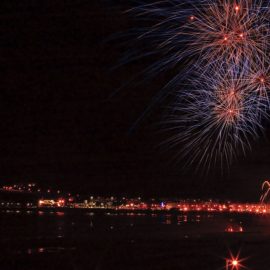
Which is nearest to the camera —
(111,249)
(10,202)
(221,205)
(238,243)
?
(111,249)

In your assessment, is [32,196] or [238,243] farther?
[32,196]

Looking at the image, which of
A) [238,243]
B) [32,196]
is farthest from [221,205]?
[238,243]

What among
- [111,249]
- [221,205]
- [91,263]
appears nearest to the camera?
[91,263]

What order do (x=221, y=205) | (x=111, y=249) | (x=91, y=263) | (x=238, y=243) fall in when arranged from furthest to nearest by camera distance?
(x=221, y=205)
(x=238, y=243)
(x=111, y=249)
(x=91, y=263)

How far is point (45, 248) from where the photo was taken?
24.8 m

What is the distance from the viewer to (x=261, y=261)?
20016 mm

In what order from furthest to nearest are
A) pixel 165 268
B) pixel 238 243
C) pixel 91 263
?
pixel 238 243 < pixel 91 263 < pixel 165 268

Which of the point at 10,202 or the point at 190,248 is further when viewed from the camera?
the point at 10,202

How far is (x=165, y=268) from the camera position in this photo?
18016 millimetres

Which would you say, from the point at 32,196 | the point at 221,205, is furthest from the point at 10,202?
the point at 221,205

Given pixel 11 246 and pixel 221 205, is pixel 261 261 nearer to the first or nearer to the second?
pixel 11 246

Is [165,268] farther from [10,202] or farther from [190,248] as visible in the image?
[10,202]

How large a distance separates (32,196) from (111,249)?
147m

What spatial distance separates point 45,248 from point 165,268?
342 inches
